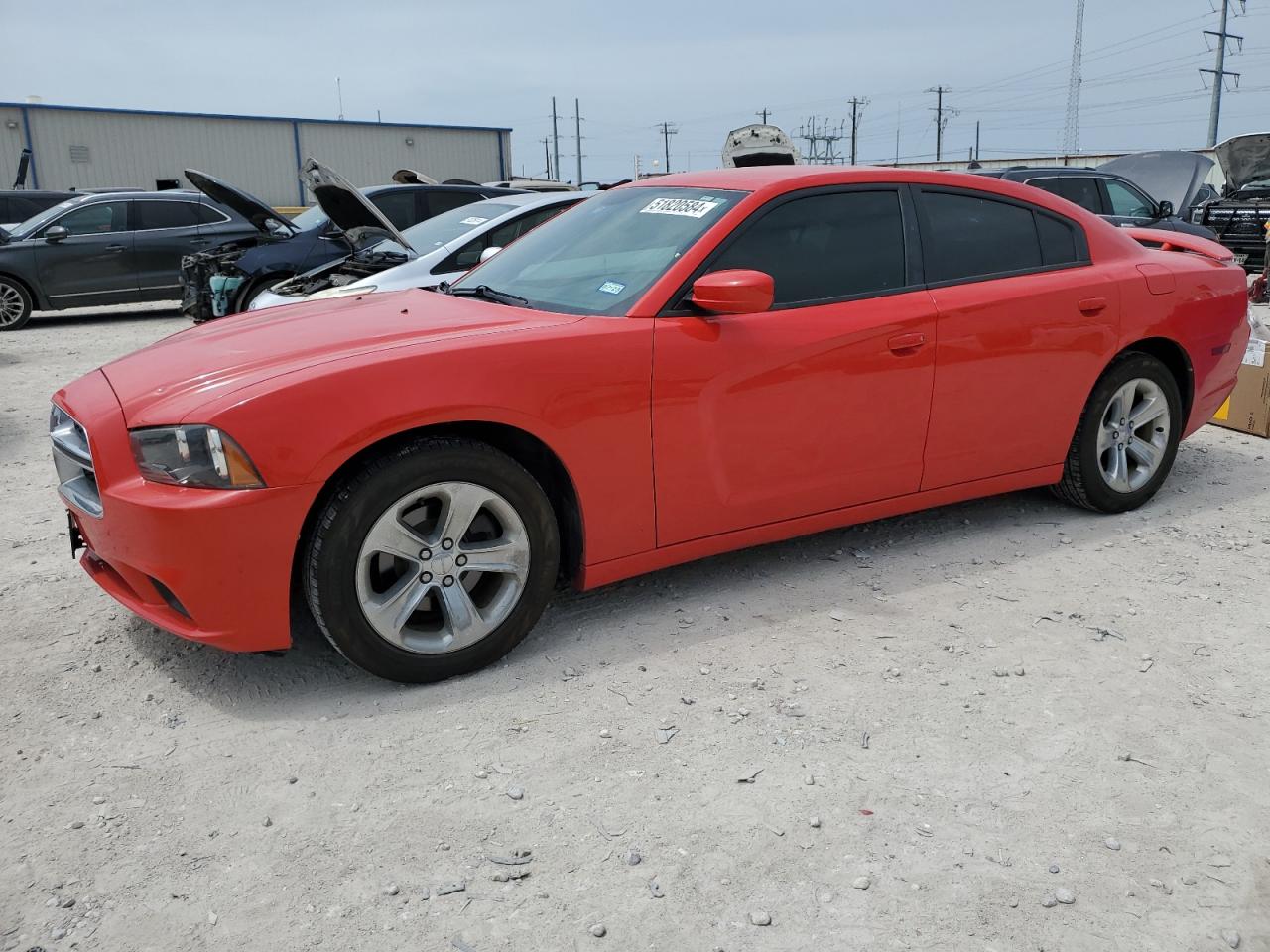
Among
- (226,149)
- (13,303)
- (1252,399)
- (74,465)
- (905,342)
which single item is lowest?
(1252,399)

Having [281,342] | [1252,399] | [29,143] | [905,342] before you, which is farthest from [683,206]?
[29,143]

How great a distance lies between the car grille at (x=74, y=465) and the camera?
3.11 m

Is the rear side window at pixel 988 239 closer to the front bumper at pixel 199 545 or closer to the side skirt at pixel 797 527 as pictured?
the side skirt at pixel 797 527

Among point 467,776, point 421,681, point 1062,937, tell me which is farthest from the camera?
point 421,681

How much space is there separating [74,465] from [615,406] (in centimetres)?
170

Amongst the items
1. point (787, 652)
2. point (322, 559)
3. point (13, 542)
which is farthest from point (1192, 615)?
point (13, 542)


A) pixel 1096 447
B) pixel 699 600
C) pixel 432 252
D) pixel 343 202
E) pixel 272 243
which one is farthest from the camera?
pixel 272 243

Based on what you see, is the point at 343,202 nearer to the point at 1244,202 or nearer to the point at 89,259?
the point at 89,259

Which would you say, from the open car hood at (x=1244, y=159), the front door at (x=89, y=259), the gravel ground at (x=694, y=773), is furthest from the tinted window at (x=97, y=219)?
→ the open car hood at (x=1244, y=159)

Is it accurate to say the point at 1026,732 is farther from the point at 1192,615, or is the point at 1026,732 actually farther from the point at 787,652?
the point at 1192,615

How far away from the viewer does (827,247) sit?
12.6 ft

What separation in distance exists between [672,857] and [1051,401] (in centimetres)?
278

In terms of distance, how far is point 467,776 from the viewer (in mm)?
2740

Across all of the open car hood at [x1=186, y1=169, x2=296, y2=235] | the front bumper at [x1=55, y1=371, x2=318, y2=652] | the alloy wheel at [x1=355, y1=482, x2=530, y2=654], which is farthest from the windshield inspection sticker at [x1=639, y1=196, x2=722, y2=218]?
the open car hood at [x1=186, y1=169, x2=296, y2=235]
